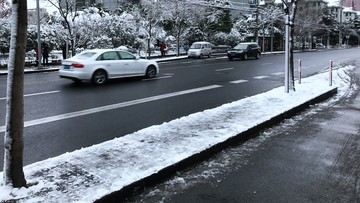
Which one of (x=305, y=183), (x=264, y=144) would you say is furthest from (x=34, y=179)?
(x=264, y=144)

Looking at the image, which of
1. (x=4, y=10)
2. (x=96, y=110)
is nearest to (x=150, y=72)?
(x=96, y=110)

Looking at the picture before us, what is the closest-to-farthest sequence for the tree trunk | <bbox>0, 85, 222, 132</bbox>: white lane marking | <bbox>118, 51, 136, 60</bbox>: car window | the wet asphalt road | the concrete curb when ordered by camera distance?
the tree trunk, the concrete curb, the wet asphalt road, <bbox>0, 85, 222, 132</bbox>: white lane marking, <bbox>118, 51, 136, 60</bbox>: car window

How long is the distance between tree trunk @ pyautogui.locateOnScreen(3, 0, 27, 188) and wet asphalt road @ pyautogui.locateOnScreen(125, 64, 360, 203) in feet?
4.34

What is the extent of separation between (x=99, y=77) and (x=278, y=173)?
10990mm

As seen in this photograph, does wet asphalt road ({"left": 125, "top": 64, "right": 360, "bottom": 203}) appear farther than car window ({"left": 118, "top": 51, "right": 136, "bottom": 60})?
No

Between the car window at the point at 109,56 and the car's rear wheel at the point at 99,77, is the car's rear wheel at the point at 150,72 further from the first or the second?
the car's rear wheel at the point at 99,77

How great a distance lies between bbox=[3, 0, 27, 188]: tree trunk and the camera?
3922mm

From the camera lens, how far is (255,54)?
36.2 metres

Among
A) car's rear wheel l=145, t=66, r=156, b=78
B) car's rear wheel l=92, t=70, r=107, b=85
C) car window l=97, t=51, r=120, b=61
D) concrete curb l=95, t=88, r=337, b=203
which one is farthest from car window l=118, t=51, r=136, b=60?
concrete curb l=95, t=88, r=337, b=203

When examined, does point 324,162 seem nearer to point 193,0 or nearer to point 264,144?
point 264,144

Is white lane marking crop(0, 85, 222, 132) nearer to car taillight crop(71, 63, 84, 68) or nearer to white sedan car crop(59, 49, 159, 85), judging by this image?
white sedan car crop(59, 49, 159, 85)

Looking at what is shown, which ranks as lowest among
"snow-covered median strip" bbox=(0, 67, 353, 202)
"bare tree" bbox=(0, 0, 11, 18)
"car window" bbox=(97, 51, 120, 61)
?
"snow-covered median strip" bbox=(0, 67, 353, 202)

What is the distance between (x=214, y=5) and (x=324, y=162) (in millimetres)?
46580

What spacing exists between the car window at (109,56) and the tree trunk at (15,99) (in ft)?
37.4
